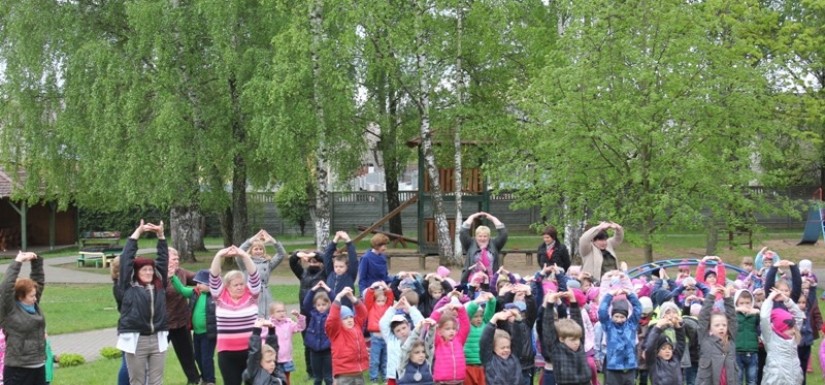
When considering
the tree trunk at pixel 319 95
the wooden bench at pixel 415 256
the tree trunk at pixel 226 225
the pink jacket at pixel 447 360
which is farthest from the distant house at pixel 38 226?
the pink jacket at pixel 447 360

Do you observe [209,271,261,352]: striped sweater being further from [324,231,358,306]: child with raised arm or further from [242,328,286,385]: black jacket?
[324,231,358,306]: child with raised arm

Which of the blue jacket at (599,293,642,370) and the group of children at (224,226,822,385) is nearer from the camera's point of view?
the group of children at (224,226,822,385)

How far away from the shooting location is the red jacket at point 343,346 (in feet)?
29.1

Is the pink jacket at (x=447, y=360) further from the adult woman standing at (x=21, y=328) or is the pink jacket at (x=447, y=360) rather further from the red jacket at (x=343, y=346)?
the adult woman standing at (x=21, y=328)

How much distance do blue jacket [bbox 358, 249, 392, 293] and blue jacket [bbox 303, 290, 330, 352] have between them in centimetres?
137

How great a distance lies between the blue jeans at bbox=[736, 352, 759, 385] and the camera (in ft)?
32.4

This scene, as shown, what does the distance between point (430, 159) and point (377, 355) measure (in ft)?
47.2

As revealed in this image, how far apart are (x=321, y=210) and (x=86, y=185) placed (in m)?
7.49

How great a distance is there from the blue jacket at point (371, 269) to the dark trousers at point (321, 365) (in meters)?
1.34

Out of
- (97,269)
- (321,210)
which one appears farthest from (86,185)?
(321,210)

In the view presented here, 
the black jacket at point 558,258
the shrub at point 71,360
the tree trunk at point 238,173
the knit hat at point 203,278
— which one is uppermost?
the tree trunk at point 238,173

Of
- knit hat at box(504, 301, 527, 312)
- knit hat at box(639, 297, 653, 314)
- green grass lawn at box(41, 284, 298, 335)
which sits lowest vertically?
green grass lawn at box(41, 284, 298, 335)

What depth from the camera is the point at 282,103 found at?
70.8 feet

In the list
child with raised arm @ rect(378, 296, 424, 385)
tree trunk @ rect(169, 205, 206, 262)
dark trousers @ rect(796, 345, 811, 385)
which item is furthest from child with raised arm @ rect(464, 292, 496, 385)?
tree trunk @ rect(169, 205, 206, 262)
